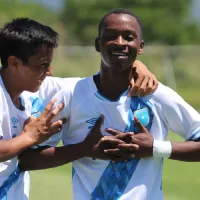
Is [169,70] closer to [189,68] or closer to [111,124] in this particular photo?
[189,68]

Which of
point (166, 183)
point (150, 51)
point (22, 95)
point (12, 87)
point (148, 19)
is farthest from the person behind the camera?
point (148, 19)

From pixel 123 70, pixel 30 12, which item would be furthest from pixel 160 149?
pixel 30 12

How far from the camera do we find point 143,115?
5000 mm

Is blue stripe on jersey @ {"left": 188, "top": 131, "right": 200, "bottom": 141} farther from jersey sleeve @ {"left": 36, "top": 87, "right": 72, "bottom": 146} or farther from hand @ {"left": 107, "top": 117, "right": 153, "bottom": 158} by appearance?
jersey sleeve @ {"left": 36, "top": 87, "right": 72, "bottom": 146}

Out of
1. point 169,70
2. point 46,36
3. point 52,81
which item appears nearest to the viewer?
point 46,36

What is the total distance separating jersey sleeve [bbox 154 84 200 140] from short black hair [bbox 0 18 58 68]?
88 centimetres

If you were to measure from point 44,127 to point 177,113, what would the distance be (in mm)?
884

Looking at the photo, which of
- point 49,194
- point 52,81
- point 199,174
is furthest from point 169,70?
point 52,81

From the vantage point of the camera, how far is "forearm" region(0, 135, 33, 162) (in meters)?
4.91

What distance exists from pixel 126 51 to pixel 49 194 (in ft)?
17.0

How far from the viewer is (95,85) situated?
509 cm

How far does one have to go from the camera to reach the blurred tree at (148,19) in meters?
55.2

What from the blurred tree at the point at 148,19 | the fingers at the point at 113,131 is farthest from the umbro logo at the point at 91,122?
the blurred tree at the point at 148,19

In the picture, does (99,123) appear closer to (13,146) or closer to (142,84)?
(142,84)
